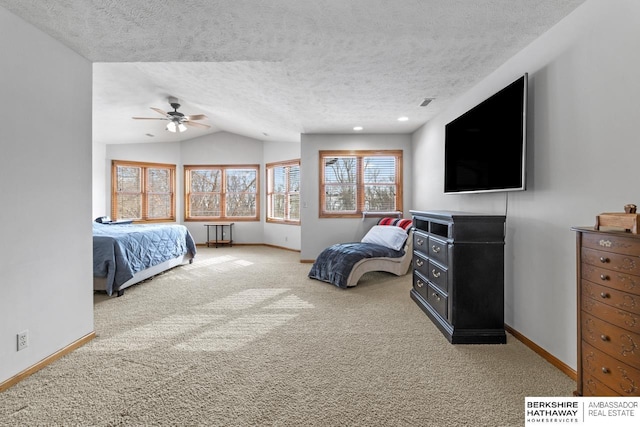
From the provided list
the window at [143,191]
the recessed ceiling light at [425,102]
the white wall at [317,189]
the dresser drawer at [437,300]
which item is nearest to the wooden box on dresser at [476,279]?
the dresser drawer at [437,300]

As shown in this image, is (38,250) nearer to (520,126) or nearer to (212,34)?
(212,34)

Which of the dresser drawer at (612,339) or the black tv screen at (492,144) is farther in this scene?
the black tv screen at (492,144)

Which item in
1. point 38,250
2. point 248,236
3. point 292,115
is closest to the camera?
point 38,250

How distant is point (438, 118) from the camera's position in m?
4.57

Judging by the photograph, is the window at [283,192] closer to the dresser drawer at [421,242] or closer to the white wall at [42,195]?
the dresser drawer at [421,242]

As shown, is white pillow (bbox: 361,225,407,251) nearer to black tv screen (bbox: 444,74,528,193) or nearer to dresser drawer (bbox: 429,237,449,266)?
black tv screen (bbox: 444,74,528,193)

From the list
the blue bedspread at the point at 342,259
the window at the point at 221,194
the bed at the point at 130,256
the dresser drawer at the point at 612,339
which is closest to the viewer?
the dresser drawer at the point at 612,339

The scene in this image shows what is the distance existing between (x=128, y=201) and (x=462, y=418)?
A: 830 centimetres

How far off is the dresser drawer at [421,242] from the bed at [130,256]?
3.61 metres

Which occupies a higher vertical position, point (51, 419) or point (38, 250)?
point (38, 250)

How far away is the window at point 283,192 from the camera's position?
7.50 m

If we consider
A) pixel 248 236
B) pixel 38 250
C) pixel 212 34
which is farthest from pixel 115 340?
pixel 248 236

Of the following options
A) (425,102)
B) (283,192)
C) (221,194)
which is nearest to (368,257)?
(425,102)

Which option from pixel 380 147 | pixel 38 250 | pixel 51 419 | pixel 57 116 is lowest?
pixel 51 419
